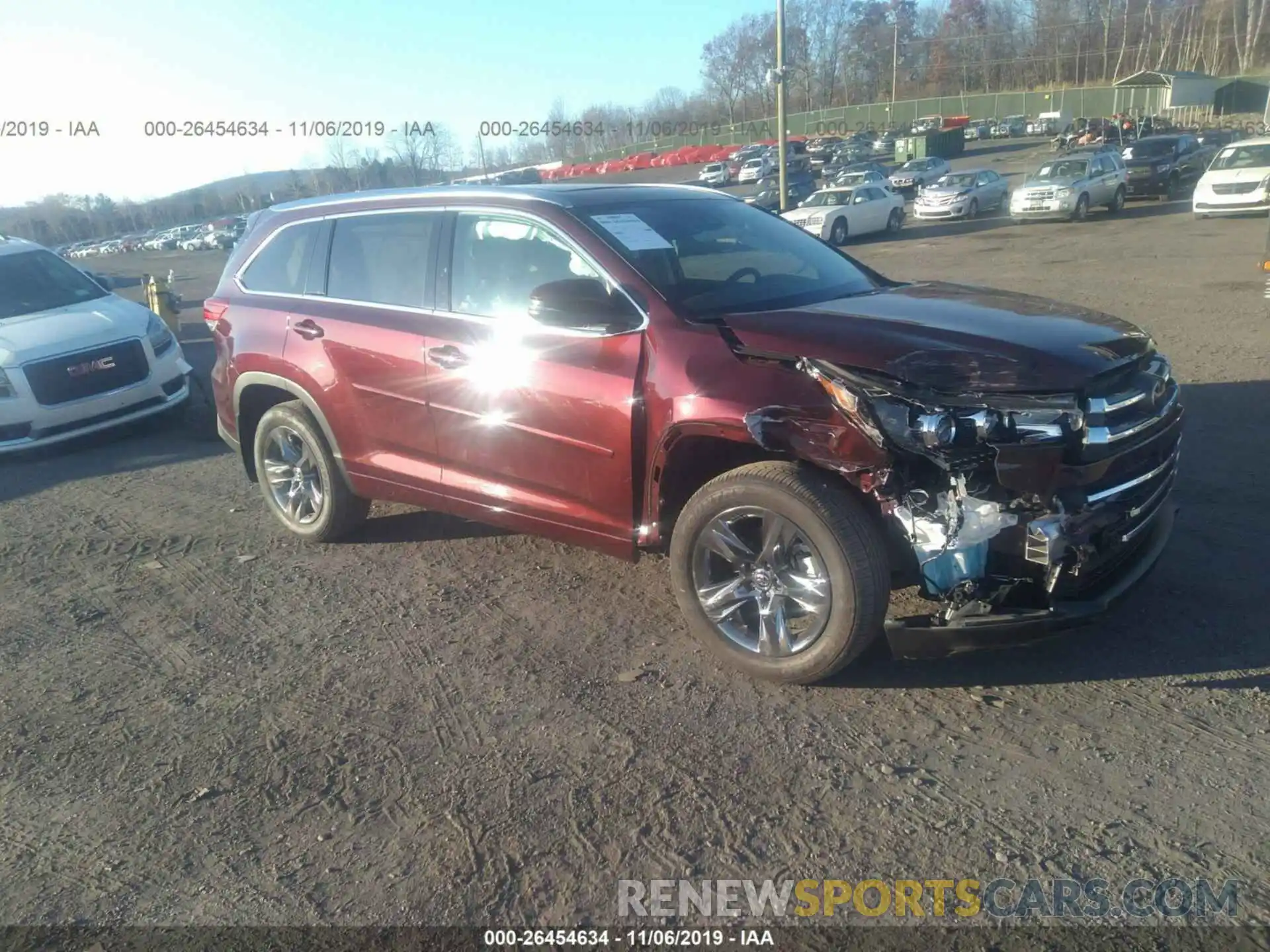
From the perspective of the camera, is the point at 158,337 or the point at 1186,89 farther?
the point at 1186,89

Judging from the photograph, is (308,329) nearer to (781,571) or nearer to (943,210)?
(781,571)

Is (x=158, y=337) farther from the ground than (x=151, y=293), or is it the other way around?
(x=158, y=337)

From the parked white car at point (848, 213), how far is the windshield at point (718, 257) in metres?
20.4

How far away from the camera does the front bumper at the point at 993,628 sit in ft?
11.1

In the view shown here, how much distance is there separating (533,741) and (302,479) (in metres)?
2.85

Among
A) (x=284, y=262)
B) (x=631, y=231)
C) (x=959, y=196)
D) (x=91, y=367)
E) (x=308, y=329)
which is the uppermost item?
(x=631, y=231)

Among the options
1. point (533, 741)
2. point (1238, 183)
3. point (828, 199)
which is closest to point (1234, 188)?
A: point (1238, 183)

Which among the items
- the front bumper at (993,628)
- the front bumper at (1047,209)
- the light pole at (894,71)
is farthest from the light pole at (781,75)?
the light pole at (894,71)

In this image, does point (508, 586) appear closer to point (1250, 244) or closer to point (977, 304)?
point (977, 304)

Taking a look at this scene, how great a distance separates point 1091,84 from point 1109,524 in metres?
99.4

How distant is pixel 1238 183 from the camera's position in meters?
21.5

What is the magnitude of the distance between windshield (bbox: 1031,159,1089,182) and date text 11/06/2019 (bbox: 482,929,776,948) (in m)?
27.2

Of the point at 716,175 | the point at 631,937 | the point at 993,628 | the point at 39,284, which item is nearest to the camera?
the point at 631,937

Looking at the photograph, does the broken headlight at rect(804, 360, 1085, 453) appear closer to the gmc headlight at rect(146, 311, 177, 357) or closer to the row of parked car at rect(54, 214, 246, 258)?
the gmc headlight at rect(146, 311, 177, 357)
